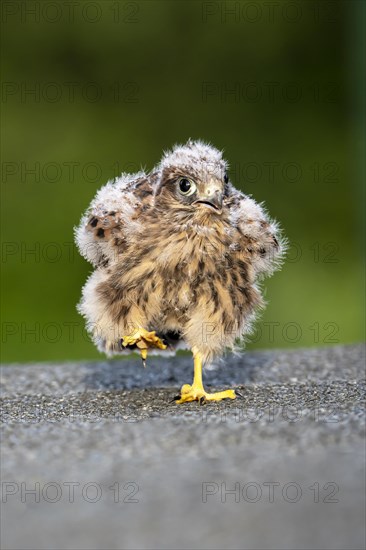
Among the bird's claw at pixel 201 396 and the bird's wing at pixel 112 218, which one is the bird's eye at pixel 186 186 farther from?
the bird's claw at pixel 201 396

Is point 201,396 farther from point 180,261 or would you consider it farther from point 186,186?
point 186,186

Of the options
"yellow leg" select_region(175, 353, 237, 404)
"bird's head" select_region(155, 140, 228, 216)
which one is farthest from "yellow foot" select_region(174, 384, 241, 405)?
"bird's head" select_region(155, 140, 228, 216)

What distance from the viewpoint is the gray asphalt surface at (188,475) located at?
1966 millimetres

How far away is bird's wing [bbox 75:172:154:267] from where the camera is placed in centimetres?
352

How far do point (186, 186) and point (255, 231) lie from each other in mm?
340

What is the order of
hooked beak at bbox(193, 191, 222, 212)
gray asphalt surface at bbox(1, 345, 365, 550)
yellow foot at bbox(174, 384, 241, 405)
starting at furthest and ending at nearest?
yellow foot at bbox(174, 384, 241, 405) < hooked beak at bbox(193, 191, 222, 212) < gray asphalt surface at bbox(1, 345, 365, 550)

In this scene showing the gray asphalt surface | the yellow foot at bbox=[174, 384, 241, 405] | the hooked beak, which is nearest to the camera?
the gray asphalt surface

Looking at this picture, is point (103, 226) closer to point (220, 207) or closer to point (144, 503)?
point (220, 207)

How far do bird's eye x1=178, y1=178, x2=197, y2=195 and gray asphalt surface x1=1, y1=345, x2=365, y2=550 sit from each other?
806 mm

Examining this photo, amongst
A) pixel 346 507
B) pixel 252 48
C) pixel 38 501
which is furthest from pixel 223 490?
pixel 252 48

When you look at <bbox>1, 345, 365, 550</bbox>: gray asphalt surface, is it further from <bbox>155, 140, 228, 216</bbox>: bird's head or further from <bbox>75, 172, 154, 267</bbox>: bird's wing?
<bbox>155, 140, 228, 216</bbox>: bird's head

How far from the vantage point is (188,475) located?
2.23m

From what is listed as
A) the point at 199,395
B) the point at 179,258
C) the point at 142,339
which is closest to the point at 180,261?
the point at 179,258

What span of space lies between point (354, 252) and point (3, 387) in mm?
4990
